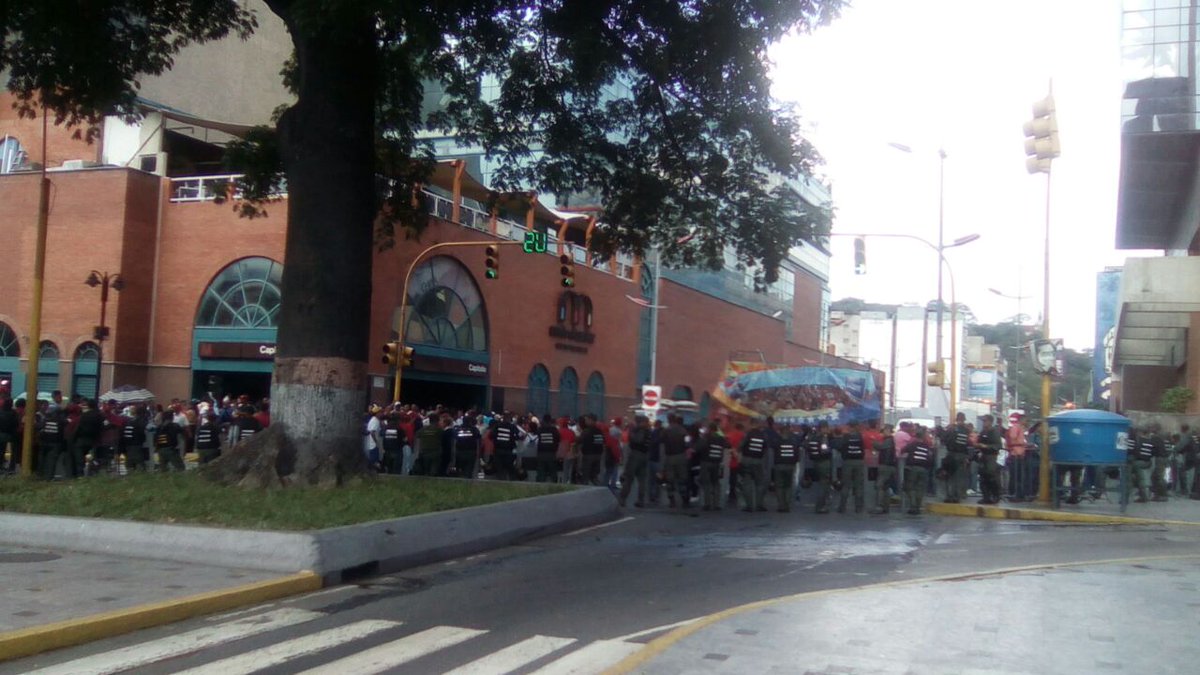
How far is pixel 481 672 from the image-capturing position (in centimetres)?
741

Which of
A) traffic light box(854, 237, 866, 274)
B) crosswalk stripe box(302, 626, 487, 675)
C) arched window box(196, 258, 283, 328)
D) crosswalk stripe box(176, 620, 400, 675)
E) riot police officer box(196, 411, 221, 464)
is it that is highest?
traffic light box(854, 237, 866, 274)

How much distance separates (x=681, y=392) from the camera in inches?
2308

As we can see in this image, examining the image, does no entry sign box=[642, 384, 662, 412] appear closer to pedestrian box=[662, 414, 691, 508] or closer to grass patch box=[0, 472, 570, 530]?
pedestrian box=[662, 414, 691, 508]

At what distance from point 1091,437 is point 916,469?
298cm

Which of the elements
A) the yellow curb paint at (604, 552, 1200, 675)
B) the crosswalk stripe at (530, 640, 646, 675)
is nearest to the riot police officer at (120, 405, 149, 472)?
the yellow curb paint at (604, 552, 1200, 675)

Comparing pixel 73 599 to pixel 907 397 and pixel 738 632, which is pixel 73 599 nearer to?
pixel 738 632

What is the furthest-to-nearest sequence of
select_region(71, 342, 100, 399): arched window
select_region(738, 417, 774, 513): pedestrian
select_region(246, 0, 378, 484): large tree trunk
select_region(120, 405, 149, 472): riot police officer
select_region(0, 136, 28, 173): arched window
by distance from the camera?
1. select_region(0, 136, 28, 173): arched window
2. select_region(71, 342, 100, 399): arched window
3. select_region(120, 405, 149, 472): riot police officer
4. select_region(738, 417, 774, 513): pedestrian
5. select_region(246, 0, 378, 484): large tree trunk

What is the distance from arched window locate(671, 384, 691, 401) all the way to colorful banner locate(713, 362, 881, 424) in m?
23.4

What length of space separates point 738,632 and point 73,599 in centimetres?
542

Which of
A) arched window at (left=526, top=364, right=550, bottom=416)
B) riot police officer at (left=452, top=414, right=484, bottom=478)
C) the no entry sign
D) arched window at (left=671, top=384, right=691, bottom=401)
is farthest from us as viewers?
arched window at (left=671, top=384, right=691, bottom=401)

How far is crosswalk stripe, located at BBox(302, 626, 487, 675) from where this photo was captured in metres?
7.52

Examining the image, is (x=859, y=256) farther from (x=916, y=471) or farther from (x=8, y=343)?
(x=8, y=343)

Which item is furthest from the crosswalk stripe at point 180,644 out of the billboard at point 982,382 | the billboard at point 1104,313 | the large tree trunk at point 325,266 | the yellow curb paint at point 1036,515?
the billboard at point 982,382

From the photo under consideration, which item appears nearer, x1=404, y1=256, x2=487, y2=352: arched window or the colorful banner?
the colorful banner
